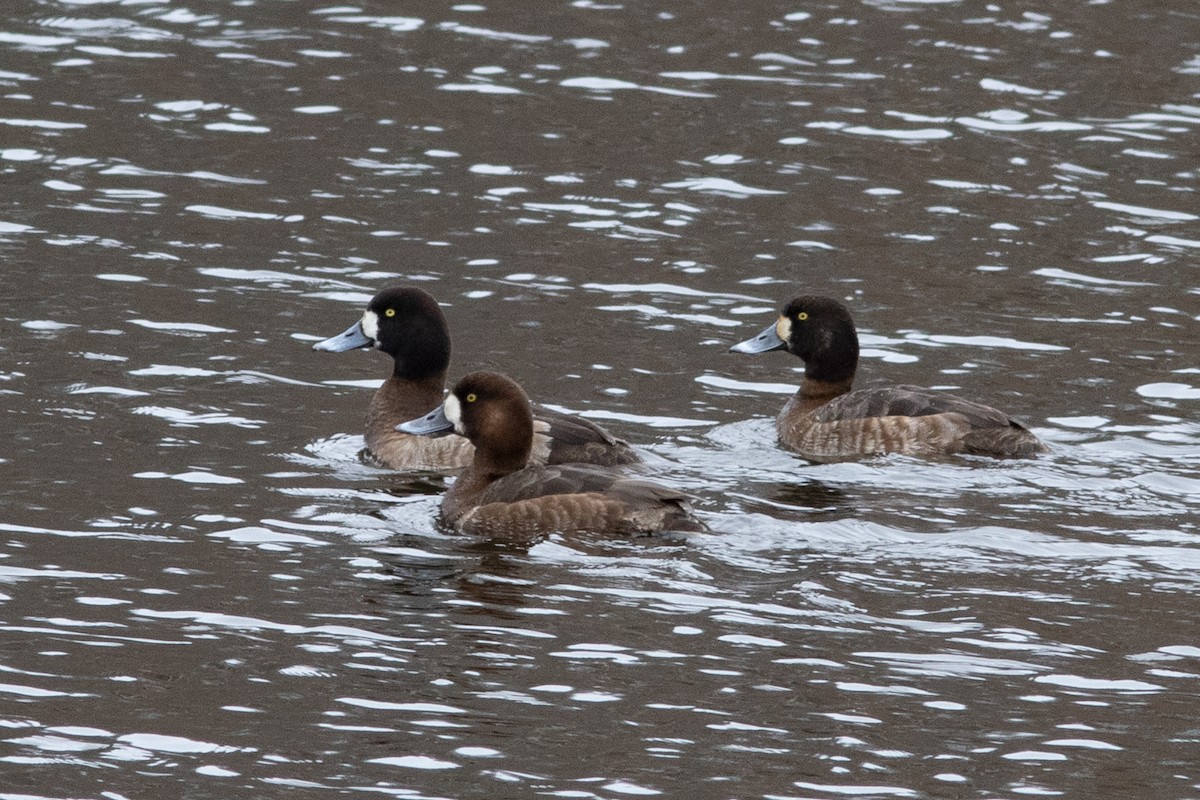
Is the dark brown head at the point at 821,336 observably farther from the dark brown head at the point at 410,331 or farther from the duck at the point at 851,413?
the dark brown head at the point at 410,331

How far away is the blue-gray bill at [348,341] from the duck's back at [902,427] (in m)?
2.40

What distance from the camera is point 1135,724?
7188 millimetres

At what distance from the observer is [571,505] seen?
9.50 m

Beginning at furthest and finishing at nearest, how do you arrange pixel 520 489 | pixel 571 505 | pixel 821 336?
pixel 821 336
pixel 520 489
pixel 571 505

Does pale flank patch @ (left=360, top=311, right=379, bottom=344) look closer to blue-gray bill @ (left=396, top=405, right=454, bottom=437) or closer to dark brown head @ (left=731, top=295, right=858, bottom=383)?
blue-gray bill @ (left=396, top=405, right=454, bottom=437)

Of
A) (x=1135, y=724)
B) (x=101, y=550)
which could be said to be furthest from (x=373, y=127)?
(x=1135, y=724)

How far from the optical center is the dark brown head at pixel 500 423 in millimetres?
10102

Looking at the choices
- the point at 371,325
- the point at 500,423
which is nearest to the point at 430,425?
the point at 500,423

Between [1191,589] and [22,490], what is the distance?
17.2ft

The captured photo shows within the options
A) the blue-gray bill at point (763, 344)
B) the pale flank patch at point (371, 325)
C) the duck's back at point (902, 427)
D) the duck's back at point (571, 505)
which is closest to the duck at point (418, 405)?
the pale flank patch at point (371, 325)

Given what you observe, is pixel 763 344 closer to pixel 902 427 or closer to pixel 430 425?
pixel 902 427

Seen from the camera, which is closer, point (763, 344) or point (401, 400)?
point (401, 400)

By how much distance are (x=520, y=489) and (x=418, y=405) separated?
212cm

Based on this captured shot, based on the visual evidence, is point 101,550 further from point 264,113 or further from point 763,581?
point 264,113
